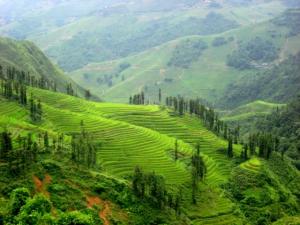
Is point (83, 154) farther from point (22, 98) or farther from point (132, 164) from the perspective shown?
point (22, 98)

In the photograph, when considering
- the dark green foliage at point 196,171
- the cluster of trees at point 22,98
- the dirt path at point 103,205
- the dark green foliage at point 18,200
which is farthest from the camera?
the cluster of trees at point 22,98

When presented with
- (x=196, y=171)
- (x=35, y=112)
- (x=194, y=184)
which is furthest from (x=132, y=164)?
(x=35, y=112)

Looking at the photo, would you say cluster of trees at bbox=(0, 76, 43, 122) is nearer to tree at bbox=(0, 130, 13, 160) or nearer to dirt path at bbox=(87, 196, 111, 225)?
tree at bbox=(0, 130, 13, 160)

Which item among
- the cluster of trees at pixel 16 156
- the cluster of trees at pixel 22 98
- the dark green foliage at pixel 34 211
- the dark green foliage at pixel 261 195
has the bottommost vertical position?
the dark green foliage at pixel 261 195

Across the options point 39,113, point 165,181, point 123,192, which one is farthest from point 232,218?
point 39,113

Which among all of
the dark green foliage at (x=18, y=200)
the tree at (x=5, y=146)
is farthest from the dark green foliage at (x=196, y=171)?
the dark green foliage at (x=18, y=200)

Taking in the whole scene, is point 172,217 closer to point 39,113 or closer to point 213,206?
point 213,206

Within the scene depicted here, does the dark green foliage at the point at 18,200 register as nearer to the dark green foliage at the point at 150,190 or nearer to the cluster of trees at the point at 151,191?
the dark green foliage at the point at 150,190
